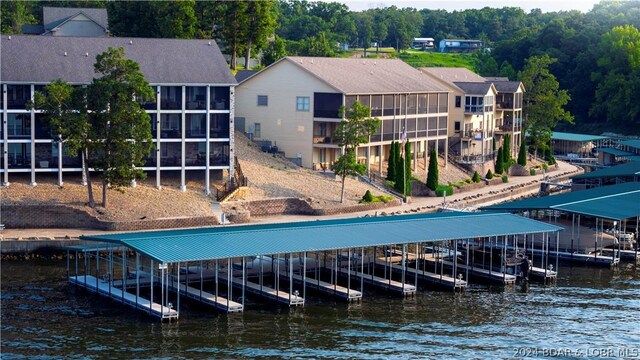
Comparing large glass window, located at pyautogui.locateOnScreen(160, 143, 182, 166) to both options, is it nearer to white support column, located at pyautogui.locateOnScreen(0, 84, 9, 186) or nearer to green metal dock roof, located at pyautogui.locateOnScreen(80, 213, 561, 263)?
white support column, located at pyautogui.locateOnScreen(0, 84, 9, 186)

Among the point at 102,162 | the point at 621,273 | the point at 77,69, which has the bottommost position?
the point at 621,273

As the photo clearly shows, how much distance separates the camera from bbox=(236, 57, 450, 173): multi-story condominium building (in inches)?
3445

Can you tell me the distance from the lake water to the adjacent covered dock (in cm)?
116

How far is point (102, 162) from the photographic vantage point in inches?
2586

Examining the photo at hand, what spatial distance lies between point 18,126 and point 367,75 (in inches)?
1347

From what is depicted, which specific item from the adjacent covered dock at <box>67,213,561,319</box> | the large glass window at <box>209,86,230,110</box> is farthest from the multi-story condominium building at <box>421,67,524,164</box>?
the adjacent covered dock at <box>67,213,561,319</box>

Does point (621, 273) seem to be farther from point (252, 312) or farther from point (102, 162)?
point (102, 162)

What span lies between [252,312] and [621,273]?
24062 mm

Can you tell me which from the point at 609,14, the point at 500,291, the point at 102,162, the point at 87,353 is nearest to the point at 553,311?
the point at 500,291

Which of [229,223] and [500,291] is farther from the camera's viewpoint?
[229,223]

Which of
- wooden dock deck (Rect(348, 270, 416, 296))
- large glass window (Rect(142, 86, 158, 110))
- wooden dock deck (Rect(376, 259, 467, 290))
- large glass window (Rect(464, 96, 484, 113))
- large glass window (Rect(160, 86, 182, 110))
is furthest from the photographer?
large glass window (Rect(464, 96, 484, 113))

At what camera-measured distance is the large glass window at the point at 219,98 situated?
75.2m

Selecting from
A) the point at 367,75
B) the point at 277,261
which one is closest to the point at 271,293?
the point at 277,261

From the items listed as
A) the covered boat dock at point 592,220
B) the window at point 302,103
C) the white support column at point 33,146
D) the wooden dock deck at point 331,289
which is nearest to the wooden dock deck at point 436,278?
the wooden dock deck at point 331,289
